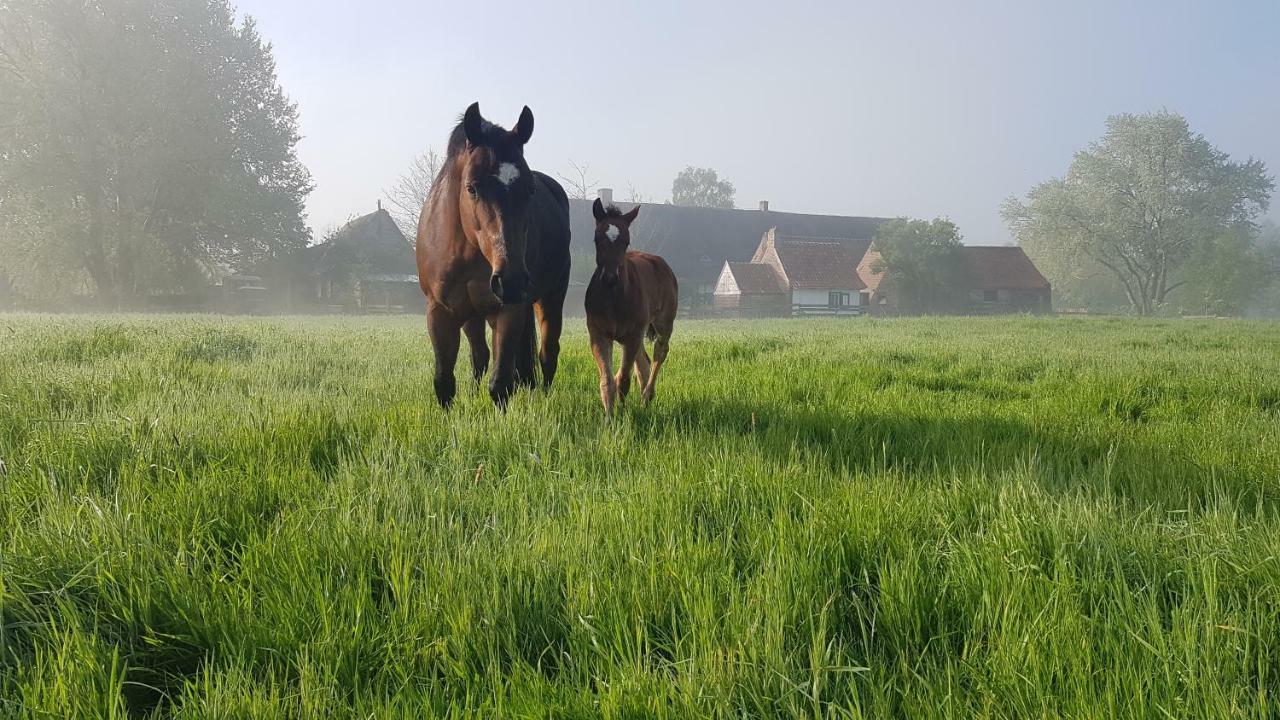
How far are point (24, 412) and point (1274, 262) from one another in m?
85.1

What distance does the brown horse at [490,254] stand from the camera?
13.2 ft

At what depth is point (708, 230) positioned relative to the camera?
71188 mm

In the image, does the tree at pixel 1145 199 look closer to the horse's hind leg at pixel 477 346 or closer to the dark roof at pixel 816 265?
the dark roof at pixel 816 265

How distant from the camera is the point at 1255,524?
1966 millimetres

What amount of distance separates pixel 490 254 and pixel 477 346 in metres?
1.83

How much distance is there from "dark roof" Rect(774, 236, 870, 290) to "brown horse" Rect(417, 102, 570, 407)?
164 ft

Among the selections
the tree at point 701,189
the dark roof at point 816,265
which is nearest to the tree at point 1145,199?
the dark roof at point 816,265

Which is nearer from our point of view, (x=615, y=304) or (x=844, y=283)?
(x=615, y=304)

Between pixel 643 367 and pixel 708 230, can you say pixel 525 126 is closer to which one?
pixel 643 367

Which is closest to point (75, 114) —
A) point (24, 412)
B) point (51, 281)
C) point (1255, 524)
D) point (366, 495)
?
point (51, 281)

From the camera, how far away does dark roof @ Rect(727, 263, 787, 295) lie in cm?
5225

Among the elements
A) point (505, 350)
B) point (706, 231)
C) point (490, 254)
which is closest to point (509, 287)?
point (490, 254)

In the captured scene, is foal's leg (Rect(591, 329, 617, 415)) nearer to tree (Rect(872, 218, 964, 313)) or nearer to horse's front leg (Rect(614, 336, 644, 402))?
horse's front leg (Rect(614, 336, 644, 402))

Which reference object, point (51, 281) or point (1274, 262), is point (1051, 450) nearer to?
point (51, 281)
